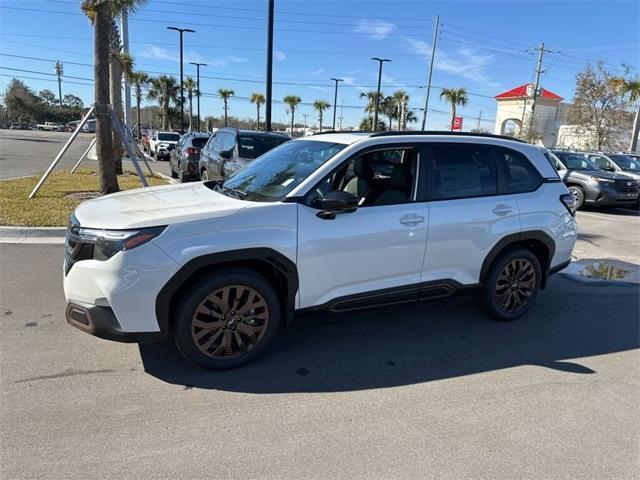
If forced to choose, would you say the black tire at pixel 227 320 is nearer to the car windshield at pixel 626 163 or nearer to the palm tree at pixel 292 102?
the car windshield at pixel 626 163

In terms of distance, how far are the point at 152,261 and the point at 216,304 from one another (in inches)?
22.4

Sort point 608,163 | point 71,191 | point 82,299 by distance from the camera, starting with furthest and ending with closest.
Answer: point 608,163 < point 71,191 < point 82,299

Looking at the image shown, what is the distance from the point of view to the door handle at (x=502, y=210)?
4546 millimetres

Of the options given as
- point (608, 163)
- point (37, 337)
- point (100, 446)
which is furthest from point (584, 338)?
point (608, 163)

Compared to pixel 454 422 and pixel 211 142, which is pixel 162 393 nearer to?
pixel 454 422

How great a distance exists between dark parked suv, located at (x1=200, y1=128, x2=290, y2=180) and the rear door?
5.50m

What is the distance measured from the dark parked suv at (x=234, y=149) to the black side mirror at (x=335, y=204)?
580 cm

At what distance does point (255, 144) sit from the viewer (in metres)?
10.1

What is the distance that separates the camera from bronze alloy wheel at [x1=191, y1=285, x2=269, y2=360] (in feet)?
11.4

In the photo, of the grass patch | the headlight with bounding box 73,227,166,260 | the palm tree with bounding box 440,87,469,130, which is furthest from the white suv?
the palm tree with bounding box 440,87,469,130

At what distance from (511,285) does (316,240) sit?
7.65 ft

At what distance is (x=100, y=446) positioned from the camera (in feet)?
8.95

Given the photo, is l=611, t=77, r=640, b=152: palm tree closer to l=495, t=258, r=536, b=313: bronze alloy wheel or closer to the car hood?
l=495, t=258, r=536, b=313: bronze alloy wheel

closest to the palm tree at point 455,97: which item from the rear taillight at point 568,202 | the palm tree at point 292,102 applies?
the palm tree at point 292,102
